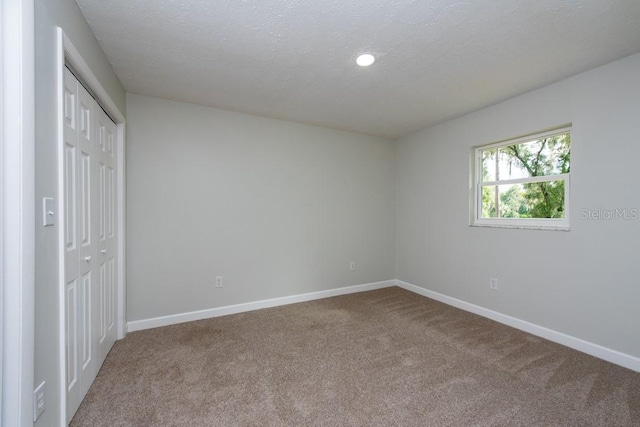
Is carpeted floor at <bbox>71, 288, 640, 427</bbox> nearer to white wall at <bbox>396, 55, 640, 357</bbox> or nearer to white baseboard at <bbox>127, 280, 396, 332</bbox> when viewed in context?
white baseboard at <bbox>127, 280, 396, 332</bbox>

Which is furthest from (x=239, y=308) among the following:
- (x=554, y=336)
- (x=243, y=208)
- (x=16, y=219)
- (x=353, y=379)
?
(x=554, y=336)

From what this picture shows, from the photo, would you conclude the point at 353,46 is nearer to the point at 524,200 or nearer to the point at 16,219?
the point at 16,219

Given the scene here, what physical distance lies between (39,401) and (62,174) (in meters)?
1.03

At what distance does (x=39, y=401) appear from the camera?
1178 mm

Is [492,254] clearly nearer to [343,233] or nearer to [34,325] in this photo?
[343,233]

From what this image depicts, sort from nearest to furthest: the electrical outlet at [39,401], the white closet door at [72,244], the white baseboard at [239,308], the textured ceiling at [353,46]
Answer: the electrical outlet at [39,401] → the white closet door at [72,244] → the textured ceiling at [353,46] → the white baseboard at [239,308]

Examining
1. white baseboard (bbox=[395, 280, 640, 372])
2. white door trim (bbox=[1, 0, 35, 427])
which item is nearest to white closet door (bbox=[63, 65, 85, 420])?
white door trim (bbox=[1, 0, 35, 427])

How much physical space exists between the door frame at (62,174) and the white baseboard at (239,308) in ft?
0.68

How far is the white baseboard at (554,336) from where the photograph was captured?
2.11 m

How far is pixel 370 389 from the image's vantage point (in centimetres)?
185

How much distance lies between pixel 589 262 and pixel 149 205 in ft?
13.6

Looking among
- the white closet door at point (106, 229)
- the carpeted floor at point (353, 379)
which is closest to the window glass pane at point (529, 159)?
the carpeted floor at point (353, 379)

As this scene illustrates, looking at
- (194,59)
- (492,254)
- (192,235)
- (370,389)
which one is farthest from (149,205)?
(492,254)

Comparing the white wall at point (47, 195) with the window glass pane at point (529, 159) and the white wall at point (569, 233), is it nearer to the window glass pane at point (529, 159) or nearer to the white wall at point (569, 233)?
the white wall at point (569, 233)
